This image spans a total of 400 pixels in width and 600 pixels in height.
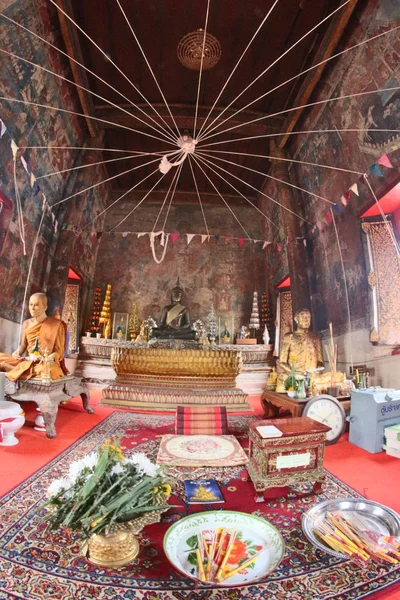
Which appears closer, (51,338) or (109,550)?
(109,550)

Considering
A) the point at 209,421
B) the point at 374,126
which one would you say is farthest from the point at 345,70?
the point at 209,421

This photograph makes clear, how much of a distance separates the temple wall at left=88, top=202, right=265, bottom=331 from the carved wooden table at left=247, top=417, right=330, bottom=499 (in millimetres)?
8800

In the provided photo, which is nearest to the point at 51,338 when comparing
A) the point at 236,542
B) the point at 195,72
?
the point at 236,542

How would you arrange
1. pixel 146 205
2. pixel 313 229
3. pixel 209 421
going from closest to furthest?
pixel 209 421
pixel 313 229
pixel 146 205

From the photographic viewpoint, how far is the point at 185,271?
1198 cm

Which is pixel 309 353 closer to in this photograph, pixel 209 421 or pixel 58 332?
pixel 209 421

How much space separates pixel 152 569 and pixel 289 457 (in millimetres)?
1320

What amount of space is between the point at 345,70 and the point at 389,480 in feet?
21.8

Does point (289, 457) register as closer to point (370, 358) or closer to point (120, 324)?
point (370, 358)

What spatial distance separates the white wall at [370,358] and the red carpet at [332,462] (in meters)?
1.37

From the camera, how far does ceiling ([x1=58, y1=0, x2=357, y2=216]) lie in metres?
6.20

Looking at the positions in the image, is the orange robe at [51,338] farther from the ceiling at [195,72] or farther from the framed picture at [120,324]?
the framed picture at [120,324]

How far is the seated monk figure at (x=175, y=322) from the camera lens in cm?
991

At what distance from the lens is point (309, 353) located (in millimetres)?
5980
